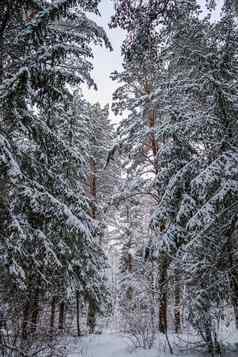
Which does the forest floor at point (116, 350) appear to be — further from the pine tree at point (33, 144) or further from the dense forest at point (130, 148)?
the pine tree at point (33, 144)

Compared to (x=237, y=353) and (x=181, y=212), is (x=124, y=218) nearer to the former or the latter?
(x=181, y=212)

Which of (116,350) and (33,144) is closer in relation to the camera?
(33,144)

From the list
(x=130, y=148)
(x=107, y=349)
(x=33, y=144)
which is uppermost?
(x=130, y=148)

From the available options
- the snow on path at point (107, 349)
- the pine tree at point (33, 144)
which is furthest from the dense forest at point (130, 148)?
the snow on path at point (107, 349)

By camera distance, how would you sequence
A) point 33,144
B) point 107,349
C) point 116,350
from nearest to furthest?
point 33,144, point 116,350, point 107,349

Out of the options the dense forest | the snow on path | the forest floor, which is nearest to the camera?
the dense forest

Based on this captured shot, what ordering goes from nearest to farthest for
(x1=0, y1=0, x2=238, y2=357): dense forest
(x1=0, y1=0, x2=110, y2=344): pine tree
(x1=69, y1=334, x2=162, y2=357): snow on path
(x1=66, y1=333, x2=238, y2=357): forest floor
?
(x1=0, y1=0, x2=110, y2=344): pine tree, (x1=0, y1=0, x2=238, y2=357): dense forest, (x1=66, y1=333, x2=238, y2=357): forest floor, (x1=69, y1=334, x2=162, y2=357): snow on path

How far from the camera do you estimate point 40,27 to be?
5.65 m

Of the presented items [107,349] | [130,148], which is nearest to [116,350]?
[107,349]

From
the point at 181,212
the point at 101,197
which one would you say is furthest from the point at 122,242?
the point at 181,212

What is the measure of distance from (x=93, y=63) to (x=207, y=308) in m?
7.14

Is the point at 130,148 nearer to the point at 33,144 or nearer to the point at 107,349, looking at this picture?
the point at 33,144

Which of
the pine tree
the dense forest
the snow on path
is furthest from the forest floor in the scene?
the pine tree

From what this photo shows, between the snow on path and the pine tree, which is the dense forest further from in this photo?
the snow on path
